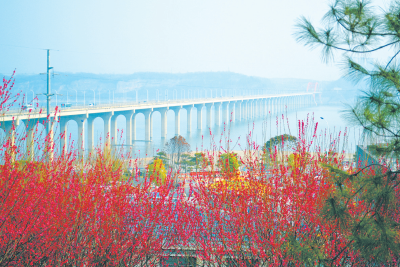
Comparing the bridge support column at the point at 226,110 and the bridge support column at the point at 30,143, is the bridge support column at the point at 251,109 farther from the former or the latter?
the bridge support column at the point at 30,143

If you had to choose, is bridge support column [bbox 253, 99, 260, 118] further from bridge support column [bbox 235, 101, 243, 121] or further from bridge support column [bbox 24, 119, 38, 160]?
bridge support column [bbox 24, 119, 38, 160]

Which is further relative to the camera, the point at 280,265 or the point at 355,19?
the point at 280,265

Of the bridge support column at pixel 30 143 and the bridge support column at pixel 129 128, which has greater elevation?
the bridge support column at pixel 30 143

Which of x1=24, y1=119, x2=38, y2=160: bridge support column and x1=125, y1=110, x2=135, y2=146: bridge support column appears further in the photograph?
x1=125, y1=110, x2=135, y2=146: bridge support column

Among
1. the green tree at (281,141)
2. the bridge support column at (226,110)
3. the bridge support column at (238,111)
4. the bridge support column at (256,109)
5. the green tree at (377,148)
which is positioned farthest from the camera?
the bridge support column at (256,109)

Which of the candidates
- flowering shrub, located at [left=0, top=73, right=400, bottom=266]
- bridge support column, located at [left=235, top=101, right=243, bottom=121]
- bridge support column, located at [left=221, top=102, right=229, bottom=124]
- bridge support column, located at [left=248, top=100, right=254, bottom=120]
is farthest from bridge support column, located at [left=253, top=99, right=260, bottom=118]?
flowering shrub, located at [left=0, top=73, right=400, bottom=266]

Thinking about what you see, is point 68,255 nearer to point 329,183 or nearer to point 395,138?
point 329,183

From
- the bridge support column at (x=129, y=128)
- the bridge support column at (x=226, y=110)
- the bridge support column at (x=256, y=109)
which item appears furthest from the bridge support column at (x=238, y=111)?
the bridge support column at (x=129, y=128)

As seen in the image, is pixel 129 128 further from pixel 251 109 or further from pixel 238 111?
pixel 251 109

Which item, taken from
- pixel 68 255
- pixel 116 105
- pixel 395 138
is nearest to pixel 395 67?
pixel 395 138

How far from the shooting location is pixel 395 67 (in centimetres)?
442

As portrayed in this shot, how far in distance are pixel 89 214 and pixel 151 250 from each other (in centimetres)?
122

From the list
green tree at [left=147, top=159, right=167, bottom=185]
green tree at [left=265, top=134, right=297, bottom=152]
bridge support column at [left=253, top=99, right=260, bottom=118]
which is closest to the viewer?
green tree at [left=265, top=134, right=297, bottom=152]

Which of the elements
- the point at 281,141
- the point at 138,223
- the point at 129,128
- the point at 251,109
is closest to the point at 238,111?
the point at 251,109
